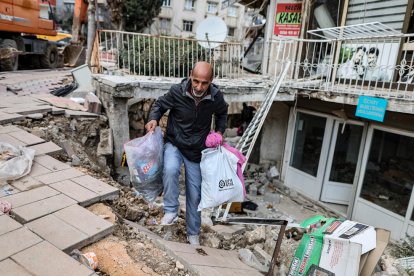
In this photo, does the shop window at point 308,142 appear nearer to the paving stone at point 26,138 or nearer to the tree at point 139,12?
the paving stone at point 26,138

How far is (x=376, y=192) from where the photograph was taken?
6.54 meters

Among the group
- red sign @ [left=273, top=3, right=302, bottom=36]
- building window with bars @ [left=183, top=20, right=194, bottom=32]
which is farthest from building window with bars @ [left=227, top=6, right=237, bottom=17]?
red sign @ [left=273, top=3, right=302, bottom=36]

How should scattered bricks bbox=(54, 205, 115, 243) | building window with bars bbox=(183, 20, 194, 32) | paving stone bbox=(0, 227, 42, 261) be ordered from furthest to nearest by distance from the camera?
building window with bars bbox=(183, 20, 194, 32) → scattered bricks bbox=(54, 205, 115, 243) → paving stone bbox=(0, 227, 42, 261)

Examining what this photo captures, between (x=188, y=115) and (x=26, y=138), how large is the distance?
2.21 metres

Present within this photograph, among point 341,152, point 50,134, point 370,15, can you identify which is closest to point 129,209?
point 50,134

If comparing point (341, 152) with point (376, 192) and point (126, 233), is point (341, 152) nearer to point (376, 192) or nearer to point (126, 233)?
point (376, 192)

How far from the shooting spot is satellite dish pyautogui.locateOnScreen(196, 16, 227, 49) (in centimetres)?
789

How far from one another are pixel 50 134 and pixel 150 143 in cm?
206

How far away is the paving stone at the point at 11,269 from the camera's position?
169cm

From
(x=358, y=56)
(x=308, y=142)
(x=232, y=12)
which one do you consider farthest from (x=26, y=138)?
(x=232, y=12)

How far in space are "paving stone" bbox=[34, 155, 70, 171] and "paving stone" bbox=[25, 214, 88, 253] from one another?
1018mm

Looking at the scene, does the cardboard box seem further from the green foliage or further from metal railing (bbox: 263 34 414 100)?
the green foliage

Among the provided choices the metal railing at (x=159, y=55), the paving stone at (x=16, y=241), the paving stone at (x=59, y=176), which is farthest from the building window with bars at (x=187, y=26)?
the paving stone at (x=16, y=241)

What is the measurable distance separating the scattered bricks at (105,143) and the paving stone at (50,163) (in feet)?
4.91
